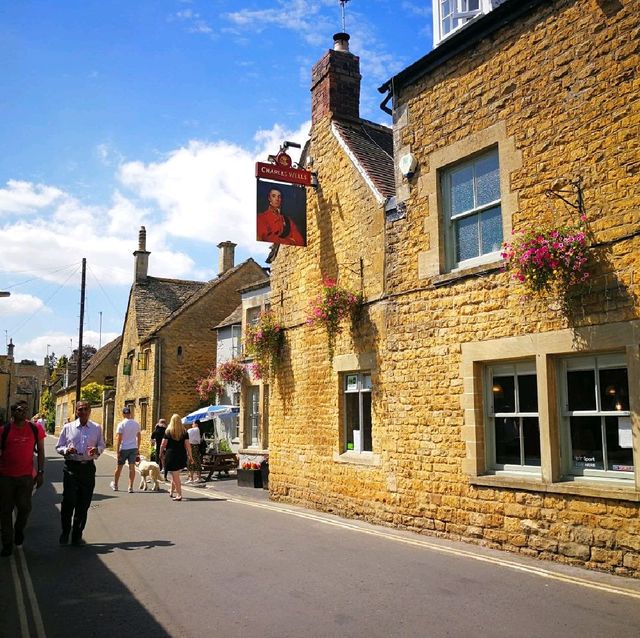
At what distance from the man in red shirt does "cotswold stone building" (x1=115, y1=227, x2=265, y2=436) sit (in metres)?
18.7

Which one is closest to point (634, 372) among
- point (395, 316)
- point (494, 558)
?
point (494, 558)

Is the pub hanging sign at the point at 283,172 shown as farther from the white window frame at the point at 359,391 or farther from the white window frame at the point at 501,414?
the white window frame at the point at 501,414

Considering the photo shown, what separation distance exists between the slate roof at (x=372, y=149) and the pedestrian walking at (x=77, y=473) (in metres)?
6.13

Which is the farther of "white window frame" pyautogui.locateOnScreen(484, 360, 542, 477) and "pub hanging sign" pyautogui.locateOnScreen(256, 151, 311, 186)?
"pub hanging sign" pyautogui.locateOnScreen(256, 151, 311, 186)

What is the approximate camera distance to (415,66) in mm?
10133

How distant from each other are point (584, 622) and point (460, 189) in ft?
20.1

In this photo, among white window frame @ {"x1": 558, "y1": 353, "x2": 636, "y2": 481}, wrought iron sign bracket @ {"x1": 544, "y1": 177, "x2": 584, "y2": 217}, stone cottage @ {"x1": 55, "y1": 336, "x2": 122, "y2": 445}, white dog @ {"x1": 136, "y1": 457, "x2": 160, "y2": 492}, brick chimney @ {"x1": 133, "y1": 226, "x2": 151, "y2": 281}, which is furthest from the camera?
stone cottage @ {"x1": 55, "y1": 336, "x2": 122, "y2": 445}

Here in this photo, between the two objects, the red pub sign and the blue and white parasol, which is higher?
the red pub sign

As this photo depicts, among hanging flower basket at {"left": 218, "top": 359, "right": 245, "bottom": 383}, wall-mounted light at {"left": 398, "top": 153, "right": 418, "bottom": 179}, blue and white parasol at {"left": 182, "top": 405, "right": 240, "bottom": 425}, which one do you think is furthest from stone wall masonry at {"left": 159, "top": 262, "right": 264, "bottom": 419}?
wall-mounted light at {"left": 398, "top": 153, "right": 418, "bottom": 179}

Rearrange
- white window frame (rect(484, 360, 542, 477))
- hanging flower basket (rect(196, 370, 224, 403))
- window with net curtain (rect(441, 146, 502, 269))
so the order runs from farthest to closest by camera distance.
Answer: hanging flower basket (rect(196, 370, 224, 403)) < window with net curtain (rect(441, 146, 502, 269)) < white window frame (rect(484, 360, 542, 477))

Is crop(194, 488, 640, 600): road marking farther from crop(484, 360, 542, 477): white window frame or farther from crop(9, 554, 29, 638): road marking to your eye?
crop(9, 554, 29, 638): road marking

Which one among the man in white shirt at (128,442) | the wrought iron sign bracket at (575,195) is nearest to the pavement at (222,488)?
the man in white shirt at (128,442)

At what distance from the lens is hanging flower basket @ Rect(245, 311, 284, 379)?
13711 mm

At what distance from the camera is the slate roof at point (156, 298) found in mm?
31938
